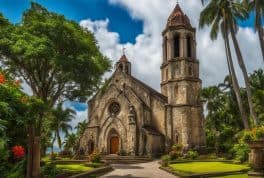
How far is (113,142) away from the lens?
157ft

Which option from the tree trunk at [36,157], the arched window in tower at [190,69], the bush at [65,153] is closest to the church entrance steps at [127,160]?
the bush at [65,153]

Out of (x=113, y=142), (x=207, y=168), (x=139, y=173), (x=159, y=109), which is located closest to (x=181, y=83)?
(x=159, y=109)

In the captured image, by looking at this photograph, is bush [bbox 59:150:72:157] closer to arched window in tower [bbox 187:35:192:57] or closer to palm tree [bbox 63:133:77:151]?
palm tree [bbox 63:133:77:151]

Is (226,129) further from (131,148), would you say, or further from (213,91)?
(131,148)

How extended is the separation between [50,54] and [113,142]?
93.3ft

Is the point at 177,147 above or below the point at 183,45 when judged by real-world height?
below

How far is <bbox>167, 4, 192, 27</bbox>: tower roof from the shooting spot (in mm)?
50719

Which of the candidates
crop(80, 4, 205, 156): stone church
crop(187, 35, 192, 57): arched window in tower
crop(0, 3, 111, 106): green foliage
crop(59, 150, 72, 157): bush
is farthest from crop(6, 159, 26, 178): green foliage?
crop(187, 35, 192, 57): arched window in tower

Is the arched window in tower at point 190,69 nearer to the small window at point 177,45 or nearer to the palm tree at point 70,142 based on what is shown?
the small window at point 177,45

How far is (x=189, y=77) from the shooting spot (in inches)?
1879

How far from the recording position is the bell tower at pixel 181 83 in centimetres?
4569

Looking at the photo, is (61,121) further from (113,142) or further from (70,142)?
(113,142)

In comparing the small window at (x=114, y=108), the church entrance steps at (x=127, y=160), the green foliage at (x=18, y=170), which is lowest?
the church entrance steps at (x=127, y=160)

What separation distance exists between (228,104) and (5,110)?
1493 inches
